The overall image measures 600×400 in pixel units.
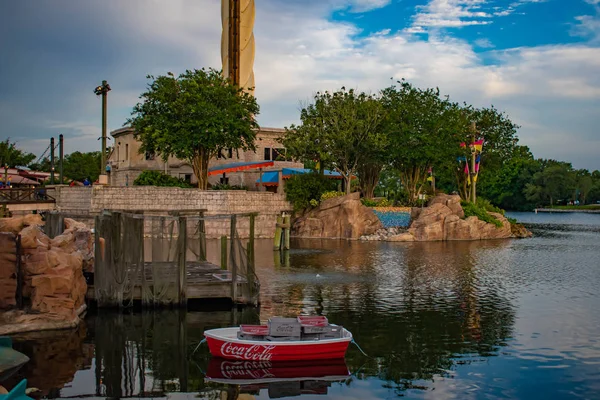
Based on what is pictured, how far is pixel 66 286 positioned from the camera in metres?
20.3

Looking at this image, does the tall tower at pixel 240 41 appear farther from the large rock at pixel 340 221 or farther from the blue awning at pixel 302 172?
the large rock at pixel 340 221

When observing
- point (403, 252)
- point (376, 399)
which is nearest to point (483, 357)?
point (376, 399)

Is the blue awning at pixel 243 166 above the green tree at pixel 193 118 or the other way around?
the other way around

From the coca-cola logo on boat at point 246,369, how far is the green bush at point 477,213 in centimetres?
4200

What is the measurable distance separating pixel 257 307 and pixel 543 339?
32.2 feet

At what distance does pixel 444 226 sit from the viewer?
5425cm

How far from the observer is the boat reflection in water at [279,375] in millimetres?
15633

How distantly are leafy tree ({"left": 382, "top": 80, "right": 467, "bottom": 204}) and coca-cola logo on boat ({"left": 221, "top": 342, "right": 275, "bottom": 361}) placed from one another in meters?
42.5

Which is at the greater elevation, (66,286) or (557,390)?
(66,286)

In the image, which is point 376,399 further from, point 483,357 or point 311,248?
point 311,248

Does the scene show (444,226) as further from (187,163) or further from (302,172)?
(187,163)

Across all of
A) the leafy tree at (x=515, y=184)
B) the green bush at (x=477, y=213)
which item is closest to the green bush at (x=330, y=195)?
the green bush at (x=477, y=213)

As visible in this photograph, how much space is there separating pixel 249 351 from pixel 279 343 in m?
0.82

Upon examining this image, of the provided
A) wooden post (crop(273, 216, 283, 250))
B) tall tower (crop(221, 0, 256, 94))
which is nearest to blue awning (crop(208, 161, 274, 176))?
wooden post (crop(273, 216, 283, 250))
